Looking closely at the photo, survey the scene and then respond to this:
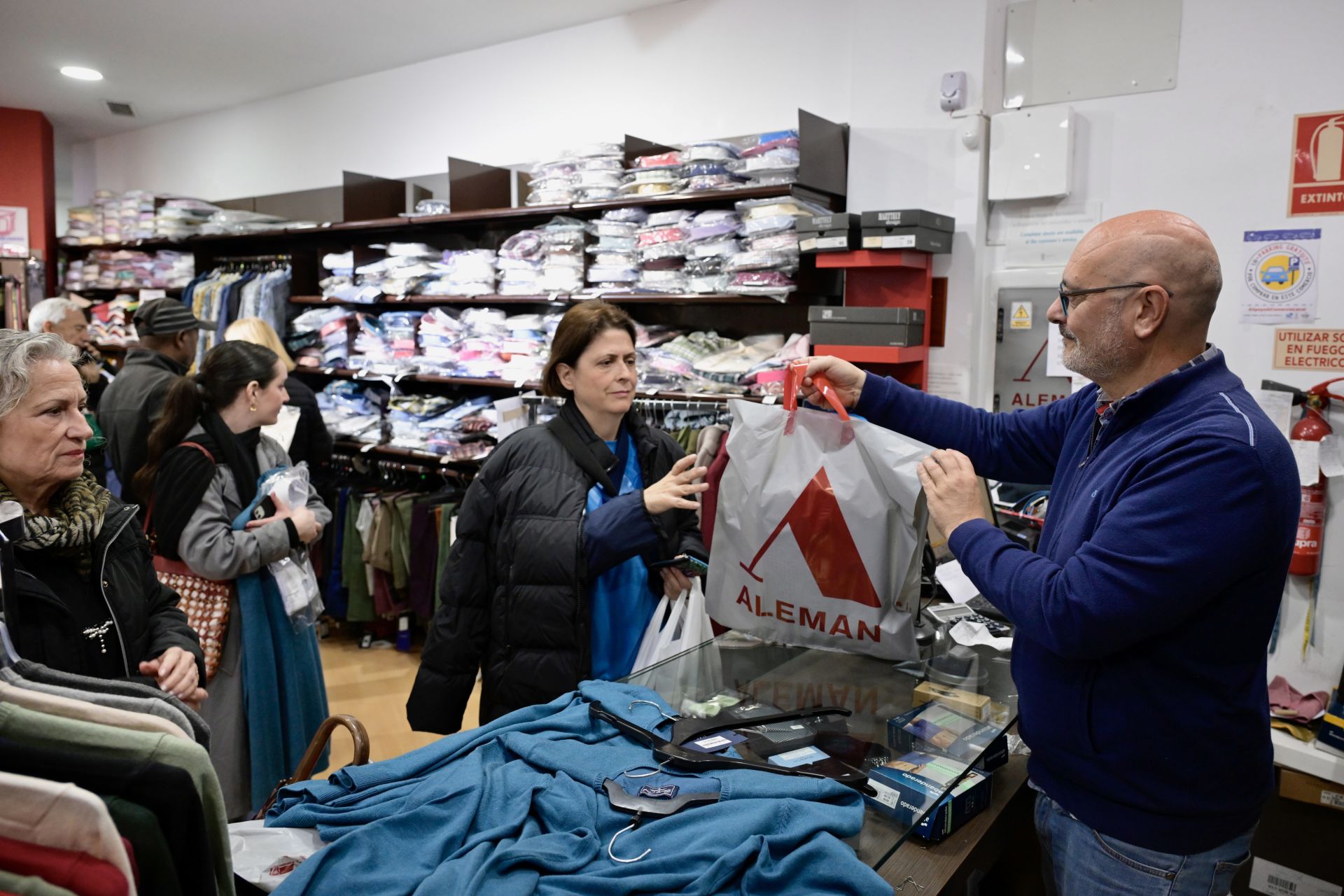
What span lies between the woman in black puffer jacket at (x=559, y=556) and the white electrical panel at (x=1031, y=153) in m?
1.88

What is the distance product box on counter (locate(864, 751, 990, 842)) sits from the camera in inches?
57.0

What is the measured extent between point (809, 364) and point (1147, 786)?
990 millimetres

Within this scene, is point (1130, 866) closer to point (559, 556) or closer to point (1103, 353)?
point (1103, 353)

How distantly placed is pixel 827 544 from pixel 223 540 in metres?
1.95

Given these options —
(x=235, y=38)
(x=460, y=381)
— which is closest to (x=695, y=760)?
(x=460, y=381)

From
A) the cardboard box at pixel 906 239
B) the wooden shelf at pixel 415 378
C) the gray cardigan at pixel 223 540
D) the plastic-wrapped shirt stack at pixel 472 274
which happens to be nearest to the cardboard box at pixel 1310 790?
the cardboard box at pixel 906 239

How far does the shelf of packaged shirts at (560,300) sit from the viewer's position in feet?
14.0

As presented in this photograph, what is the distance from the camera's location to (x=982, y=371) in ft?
12.4

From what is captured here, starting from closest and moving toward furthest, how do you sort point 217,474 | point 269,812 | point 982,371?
point 269,812 → point 217,474 → point 982,371

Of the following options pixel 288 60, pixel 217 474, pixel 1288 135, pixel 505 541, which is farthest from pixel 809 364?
pixel 288 60

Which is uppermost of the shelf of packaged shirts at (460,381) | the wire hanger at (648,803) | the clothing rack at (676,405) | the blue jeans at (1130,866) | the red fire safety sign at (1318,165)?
the red fire safety sign at (1318,165)

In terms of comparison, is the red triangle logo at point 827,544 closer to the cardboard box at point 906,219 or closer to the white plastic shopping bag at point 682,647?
the white plastic shopping bag at point 682,647

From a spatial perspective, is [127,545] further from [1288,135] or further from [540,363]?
[1288,135]

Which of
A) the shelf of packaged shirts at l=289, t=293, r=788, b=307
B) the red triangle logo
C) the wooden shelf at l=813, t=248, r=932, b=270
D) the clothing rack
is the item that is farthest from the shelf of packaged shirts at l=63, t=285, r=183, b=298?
the red triangle logo
